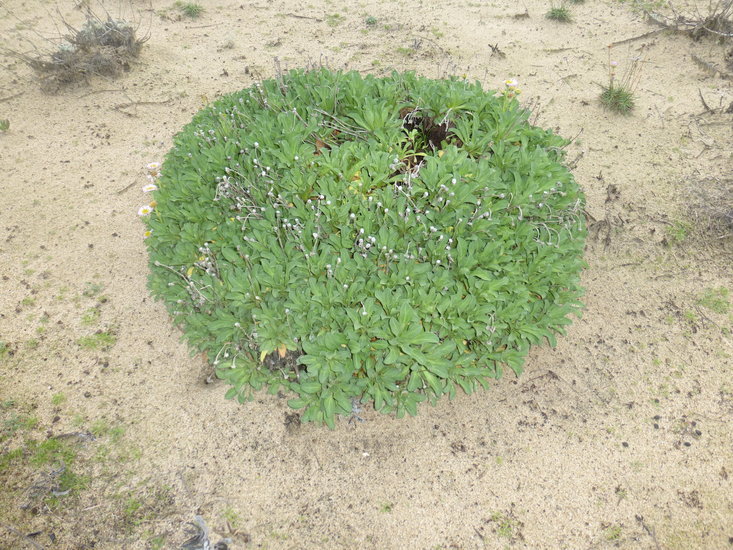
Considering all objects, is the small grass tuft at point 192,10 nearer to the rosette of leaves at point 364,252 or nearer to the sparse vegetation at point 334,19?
the sparse vegetation at point 334,19

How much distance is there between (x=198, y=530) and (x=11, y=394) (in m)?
2.03

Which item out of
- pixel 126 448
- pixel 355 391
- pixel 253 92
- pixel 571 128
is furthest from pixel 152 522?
pixel 571 128

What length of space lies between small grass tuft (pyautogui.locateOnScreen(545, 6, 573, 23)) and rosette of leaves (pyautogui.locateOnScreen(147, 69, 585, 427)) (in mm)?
6342

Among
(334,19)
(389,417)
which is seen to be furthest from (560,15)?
(389,417)

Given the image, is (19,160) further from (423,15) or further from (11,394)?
(423,15)

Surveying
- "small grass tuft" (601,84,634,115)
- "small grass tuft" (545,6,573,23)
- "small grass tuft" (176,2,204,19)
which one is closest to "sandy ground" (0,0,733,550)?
"small grass tuft" (601,84,634,115)

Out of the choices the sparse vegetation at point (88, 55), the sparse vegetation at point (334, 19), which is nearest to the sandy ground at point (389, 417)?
the sparse vegetation at point (88, 55)

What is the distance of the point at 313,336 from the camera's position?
8.77ft

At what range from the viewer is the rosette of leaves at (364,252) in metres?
2.69

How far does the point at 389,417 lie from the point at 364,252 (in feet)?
4.46

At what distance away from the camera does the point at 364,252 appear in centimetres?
283

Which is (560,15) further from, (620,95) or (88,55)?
(88,55)

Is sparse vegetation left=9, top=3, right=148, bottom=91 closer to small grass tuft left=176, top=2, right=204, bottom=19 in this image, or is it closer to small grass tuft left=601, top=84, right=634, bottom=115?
small grass tuft left=176, top=2, right=204, bottom=19

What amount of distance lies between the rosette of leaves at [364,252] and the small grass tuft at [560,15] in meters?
6.34
